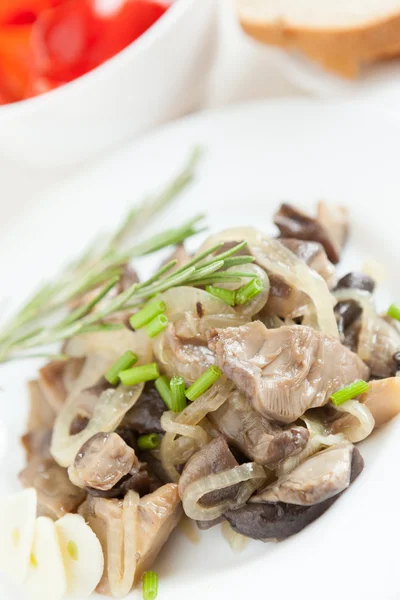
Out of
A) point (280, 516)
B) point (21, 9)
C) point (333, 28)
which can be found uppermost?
point (21, 9)

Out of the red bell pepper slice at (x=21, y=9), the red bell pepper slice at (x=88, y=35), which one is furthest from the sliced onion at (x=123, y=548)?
the red bell pepper slice at (x=21, y=9)

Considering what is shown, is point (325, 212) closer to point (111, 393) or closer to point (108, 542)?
point (111, 393)

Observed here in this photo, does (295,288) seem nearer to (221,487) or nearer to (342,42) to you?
(221,487)

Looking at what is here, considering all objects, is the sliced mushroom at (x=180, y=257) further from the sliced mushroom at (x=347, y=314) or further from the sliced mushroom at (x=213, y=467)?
the sliced mushroom at (x=213, y=467)

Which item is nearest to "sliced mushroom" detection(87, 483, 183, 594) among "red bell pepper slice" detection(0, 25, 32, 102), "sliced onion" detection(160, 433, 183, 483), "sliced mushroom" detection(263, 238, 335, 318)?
"sliced onion" detection(160, 433, 183, 483)

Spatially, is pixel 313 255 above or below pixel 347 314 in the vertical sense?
above

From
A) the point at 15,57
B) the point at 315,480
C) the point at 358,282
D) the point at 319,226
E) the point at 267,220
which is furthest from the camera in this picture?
the point at 15,57

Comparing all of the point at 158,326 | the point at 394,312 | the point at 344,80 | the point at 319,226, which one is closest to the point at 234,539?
the point at 158,326
